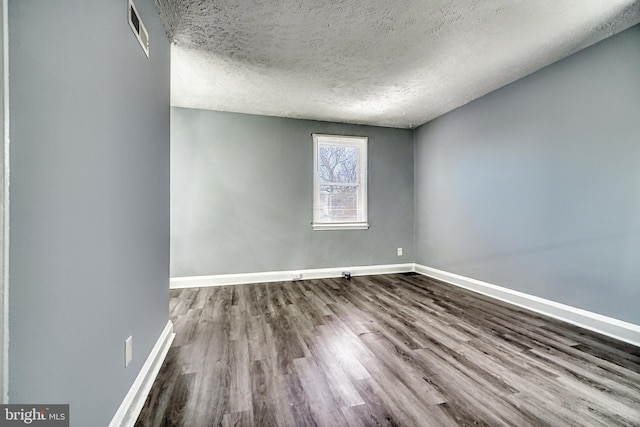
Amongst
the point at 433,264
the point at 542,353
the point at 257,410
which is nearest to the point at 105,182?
the point at 257,410

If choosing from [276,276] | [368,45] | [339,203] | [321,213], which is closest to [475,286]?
[339,203]

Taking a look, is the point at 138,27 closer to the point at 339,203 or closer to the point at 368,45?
the point at 368,45

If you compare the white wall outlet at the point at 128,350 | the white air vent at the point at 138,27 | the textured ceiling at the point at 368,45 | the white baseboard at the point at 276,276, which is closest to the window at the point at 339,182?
the white baseboard at the point at 276,276

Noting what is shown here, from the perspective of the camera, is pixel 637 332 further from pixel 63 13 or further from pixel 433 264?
pixel 63 13

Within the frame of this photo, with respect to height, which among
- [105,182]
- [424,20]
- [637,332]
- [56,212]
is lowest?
[637,332]

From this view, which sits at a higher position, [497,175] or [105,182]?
[497,175]

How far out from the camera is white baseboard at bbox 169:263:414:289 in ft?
12.4

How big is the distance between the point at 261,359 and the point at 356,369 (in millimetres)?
672

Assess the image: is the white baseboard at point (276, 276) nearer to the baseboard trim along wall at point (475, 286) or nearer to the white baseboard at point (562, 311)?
the baseboard trim along wall at point (475, 286)

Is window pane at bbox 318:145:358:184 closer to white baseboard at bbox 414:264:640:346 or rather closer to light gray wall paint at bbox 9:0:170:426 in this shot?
white baseboard at bbox 414:264:640:346

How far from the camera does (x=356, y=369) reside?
1789 mm

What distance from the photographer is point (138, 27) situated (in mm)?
1483

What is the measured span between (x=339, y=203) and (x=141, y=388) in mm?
3478

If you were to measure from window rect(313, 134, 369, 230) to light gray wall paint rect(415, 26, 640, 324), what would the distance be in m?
1.41
